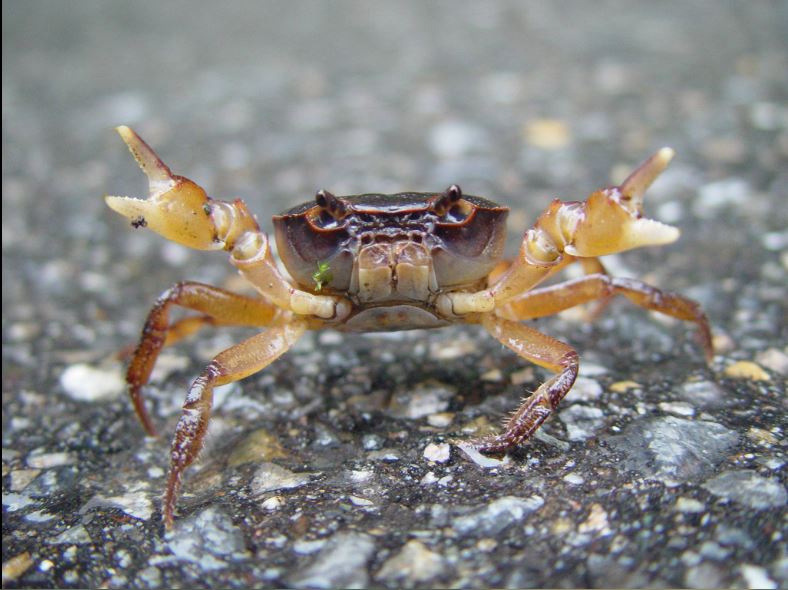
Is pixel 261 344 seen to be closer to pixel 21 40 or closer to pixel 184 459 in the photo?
pixel 184 459

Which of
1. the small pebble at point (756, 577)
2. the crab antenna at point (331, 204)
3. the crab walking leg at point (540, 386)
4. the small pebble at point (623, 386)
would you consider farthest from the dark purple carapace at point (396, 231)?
the small pebble at point (756, 577)

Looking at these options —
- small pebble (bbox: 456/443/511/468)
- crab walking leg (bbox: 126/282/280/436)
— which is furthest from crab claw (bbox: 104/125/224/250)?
small pebble (bbox: 456/443/511/468)

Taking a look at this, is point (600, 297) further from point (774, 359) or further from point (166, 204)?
point (166, 204)

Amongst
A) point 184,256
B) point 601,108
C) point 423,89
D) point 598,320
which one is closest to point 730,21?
point 601,108

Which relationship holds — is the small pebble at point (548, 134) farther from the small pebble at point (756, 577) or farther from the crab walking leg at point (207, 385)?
the small pebble at point (756, 577)

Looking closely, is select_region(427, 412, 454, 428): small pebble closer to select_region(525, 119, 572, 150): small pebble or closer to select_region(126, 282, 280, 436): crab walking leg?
select_region(126, 282, 280, 436): crab walking leg

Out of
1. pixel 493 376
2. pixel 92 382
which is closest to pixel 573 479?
pixel 493 376
